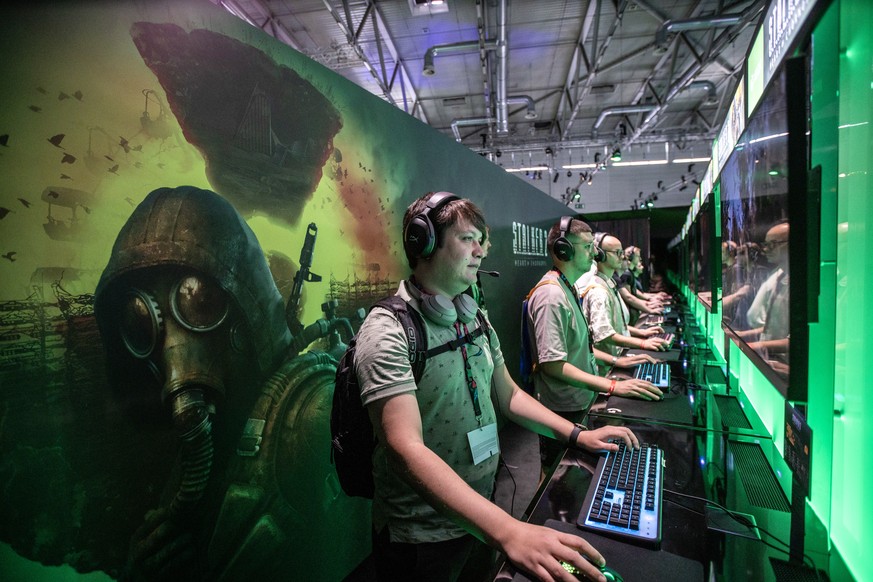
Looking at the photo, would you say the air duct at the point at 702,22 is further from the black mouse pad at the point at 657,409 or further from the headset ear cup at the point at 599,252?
the black mouse pad at the point at 657,409

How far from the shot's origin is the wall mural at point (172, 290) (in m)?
1.09

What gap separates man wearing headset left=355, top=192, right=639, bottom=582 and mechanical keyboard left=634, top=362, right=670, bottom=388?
106cm

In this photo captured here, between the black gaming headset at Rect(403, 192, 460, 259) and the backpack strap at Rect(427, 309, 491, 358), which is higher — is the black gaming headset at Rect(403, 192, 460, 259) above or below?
above

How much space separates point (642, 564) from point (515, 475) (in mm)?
2572

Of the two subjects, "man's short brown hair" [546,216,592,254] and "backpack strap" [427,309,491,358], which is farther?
"man's short brown hair" [546,216,592,254]

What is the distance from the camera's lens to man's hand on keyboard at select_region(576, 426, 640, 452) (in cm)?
137

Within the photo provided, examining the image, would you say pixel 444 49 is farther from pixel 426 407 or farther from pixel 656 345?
pixel 426 407

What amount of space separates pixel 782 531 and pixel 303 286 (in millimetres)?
1776

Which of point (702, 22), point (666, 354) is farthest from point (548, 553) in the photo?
point (702, 22)

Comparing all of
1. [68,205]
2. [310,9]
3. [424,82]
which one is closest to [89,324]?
[68,205]

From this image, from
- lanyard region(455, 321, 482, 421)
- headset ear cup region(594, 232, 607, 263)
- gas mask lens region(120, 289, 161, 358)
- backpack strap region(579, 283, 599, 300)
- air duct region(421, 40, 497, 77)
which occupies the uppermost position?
air duct region(421, 40, 497, 77)

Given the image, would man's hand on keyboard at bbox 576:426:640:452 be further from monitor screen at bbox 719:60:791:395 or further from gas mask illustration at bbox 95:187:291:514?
gas mask illustration at bbox 95:187:291:514

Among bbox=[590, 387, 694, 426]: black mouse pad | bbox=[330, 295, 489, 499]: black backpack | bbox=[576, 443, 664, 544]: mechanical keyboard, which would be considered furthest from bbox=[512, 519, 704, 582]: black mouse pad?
bbox=[590, 387, 694, 426]: black mouse pad

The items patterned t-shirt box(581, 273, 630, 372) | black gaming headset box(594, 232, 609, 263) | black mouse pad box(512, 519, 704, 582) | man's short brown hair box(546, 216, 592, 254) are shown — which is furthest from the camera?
black gaming headset box(594, 232, 609, 263)
